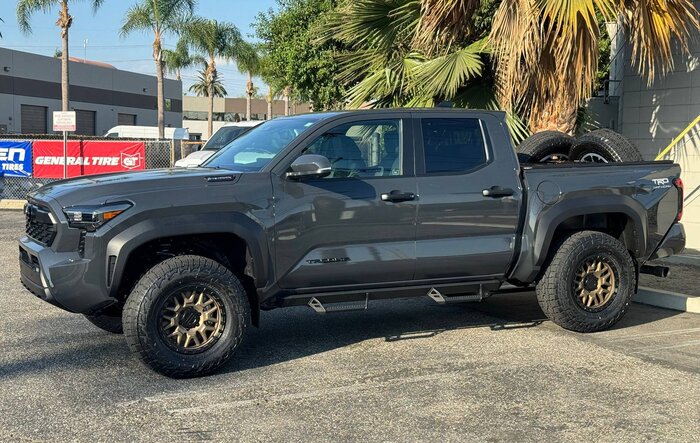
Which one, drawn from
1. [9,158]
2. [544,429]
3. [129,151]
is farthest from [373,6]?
[9,158]

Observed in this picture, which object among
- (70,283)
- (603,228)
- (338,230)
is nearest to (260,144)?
(338,230)

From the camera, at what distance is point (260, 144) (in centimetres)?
648

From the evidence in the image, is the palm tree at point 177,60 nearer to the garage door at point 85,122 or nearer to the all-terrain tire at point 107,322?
the garage door at point 85,122

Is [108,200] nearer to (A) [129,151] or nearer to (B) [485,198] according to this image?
(B) [485,198]

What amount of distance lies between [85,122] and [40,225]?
5507 cm

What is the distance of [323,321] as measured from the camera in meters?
7.43

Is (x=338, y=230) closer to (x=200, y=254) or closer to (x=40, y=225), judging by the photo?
(x=200, y=254)

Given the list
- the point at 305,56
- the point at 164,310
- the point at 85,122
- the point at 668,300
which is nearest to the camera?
the point at 164,310

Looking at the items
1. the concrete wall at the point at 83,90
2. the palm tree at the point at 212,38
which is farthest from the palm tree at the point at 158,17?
the concrete wall at the point at 83,90

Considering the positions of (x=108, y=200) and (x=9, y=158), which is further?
(x=9, y=158)

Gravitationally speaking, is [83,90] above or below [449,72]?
above

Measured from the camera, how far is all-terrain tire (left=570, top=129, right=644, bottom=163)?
25.4 ft

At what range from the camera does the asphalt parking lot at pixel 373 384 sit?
4.54 meters

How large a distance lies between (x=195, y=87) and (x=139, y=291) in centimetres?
10905
